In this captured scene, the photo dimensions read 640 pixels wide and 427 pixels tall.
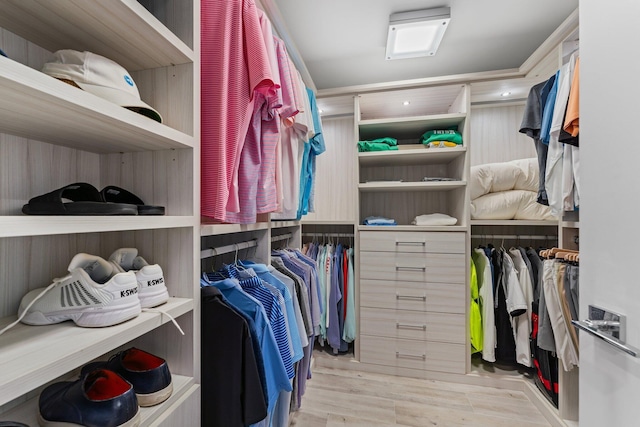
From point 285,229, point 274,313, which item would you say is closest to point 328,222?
point 285,229

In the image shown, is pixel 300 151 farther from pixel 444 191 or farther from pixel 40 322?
pixel 444 191

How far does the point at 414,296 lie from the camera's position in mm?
1983

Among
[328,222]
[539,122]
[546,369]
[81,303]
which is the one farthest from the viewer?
[328,222]

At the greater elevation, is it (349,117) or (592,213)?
(349,117)

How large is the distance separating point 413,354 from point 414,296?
42 cm

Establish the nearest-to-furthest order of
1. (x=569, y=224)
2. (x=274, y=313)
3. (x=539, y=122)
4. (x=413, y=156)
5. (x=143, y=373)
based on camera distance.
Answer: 1. (x=143, y=373)
2. (x=274, y=313)
3. (x=569, y=224)
4. (x=539, y=122)
5. (x=413, y=156)

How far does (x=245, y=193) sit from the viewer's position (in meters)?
0.98

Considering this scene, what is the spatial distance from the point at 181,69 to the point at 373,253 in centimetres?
166

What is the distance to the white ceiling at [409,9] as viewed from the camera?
63.4 inches

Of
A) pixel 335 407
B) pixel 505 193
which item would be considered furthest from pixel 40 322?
pixel 505 193

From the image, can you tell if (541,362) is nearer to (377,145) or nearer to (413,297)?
(413,297)

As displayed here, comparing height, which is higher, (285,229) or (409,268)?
(285,229)

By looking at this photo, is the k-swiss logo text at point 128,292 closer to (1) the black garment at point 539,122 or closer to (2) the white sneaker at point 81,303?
(2) the white sneaker at point 81,303

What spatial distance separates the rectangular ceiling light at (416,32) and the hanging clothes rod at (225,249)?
156cm
